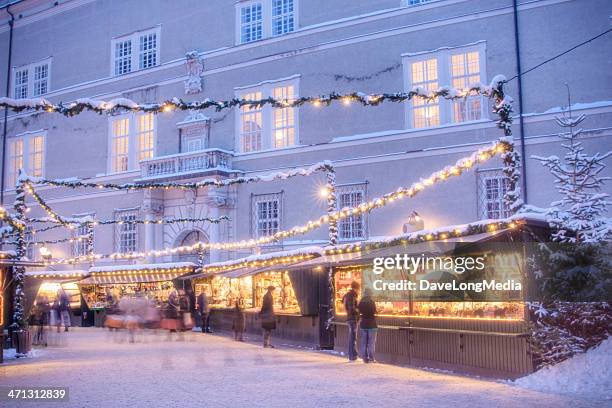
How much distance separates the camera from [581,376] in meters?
11.1

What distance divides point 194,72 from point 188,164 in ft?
15.1

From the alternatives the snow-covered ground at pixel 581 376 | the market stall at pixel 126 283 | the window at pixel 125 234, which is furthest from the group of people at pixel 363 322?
the window at pixel 125 234

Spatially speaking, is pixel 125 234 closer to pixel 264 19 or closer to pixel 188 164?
pixel 188 164

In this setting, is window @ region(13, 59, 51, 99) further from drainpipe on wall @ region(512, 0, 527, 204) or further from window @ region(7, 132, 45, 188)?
drainpipe on wall @ region(512, 0, 527, 204)

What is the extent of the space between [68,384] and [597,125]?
18320 millimetres

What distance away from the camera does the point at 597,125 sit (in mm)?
23094

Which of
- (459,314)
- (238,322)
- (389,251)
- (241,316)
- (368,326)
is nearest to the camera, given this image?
(459,314)

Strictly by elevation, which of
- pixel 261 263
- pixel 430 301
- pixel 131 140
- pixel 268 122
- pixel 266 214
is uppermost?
pixel 131 140

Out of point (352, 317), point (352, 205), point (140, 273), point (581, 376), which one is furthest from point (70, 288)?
point (581, 376)

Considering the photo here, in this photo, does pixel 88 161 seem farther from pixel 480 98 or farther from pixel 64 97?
pixel 480 98

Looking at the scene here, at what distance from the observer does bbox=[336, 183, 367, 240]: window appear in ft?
88.6

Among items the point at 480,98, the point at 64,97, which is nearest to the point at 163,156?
the point at 64,97

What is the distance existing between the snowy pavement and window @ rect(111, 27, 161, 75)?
Answer: 19151 mm

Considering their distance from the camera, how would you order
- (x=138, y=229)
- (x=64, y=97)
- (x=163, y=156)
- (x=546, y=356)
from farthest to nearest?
(x=64, y=97) → (x=138, y=229) → (x=163, y=156) → (x=546, y=356)
